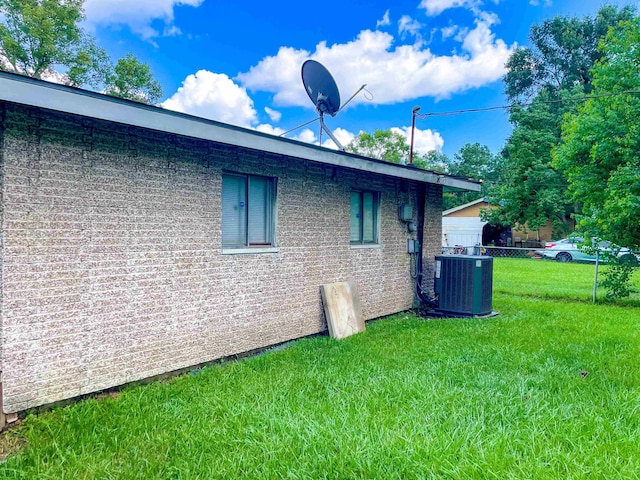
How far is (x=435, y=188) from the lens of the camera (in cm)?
878

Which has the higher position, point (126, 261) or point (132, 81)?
point (132, 81)

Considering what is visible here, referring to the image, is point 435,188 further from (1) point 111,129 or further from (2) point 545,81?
(2) point 545,81

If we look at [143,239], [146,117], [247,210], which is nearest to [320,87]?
[247,210]

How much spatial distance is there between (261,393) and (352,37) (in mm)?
17121

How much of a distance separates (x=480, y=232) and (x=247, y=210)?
2399 cm

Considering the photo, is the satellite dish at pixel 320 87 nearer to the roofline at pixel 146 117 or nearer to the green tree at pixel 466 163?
the roofline at pixel 146 117

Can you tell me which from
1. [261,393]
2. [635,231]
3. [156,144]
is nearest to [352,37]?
[635,231]

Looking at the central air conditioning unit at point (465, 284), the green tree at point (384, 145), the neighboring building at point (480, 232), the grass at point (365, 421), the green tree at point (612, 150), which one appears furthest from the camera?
the green tree at point (384, 145)

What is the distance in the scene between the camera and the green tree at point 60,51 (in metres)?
20.7

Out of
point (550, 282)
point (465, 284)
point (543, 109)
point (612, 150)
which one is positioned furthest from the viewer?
point (543, 109)

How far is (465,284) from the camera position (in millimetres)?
7773

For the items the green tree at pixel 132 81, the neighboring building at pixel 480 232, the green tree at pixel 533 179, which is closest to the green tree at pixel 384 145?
the neighboring building at pixel 480 232

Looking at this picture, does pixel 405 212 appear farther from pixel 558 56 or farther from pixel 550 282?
pixel 558 56

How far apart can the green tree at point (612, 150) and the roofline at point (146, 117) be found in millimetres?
5892
